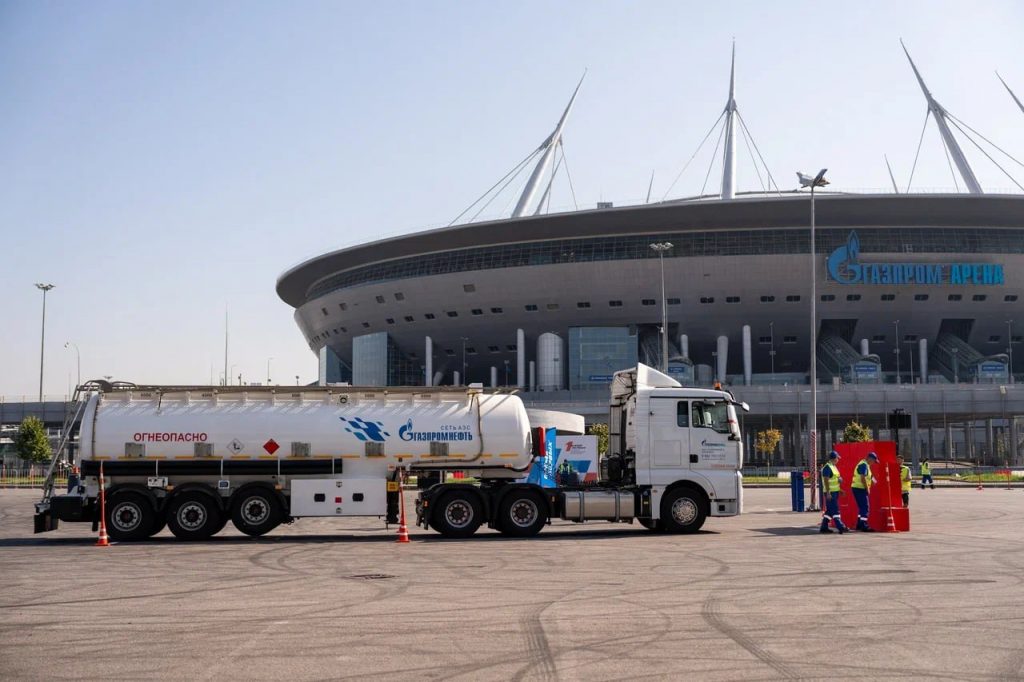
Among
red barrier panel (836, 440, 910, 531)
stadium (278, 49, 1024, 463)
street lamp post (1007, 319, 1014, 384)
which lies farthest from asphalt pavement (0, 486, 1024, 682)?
street lamp post (1007, 319, 1014, 384)

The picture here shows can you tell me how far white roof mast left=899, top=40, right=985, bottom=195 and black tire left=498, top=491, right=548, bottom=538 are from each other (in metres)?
77.7

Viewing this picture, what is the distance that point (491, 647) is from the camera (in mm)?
10609

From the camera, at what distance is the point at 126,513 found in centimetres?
2303

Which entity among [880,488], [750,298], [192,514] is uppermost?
[750,298]

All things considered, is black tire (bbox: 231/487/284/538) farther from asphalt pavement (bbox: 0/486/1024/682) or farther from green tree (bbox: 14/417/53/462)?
green tree (bbox: 14/417/53/462)

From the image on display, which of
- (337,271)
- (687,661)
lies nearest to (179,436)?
(687,661)

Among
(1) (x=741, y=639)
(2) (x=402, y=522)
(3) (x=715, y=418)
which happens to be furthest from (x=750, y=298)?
(1) (x=741, y=639)

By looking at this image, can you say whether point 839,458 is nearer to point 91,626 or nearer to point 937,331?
point 91,626

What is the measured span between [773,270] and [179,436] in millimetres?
65834

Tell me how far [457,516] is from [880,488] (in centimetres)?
974

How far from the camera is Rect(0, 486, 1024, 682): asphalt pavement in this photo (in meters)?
9.76

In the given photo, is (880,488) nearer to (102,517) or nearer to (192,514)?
(192,514)

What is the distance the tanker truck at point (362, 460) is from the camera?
76.2 feet

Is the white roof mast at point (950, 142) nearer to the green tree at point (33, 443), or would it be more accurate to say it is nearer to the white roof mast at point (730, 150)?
the white roof mast at point (730, 150)
